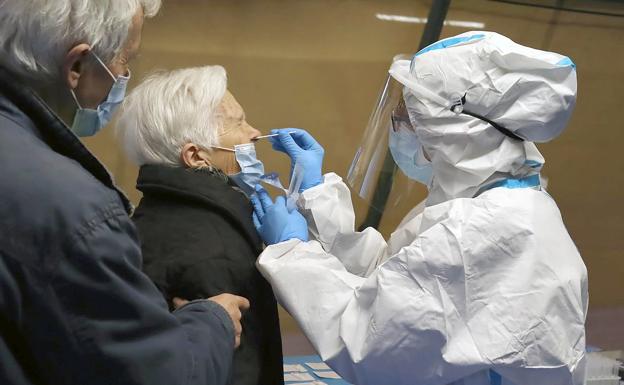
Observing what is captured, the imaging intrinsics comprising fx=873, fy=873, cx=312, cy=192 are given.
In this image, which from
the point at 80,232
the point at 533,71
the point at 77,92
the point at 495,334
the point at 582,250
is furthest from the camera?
Answer: the point at 582,250

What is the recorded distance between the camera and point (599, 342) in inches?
174

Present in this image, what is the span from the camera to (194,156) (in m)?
2.12

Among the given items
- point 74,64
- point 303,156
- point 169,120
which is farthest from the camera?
point 303,156

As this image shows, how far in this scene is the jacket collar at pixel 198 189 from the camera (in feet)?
6.55

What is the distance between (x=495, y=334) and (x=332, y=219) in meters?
0.56

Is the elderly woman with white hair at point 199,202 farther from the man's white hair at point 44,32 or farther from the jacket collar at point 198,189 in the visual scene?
the man's white hair at point 44,32

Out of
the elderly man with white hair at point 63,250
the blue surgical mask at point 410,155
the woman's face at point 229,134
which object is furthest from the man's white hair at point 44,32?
the blue surgical mask at point 410,155

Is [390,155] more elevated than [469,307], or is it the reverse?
[390,155]

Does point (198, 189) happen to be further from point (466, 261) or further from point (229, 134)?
point (466, 261)

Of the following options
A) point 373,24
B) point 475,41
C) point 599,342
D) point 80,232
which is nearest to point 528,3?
point 373,24

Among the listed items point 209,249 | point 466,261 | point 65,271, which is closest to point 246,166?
point 209,249

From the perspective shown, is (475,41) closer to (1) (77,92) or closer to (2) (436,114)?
(2) (436,114)

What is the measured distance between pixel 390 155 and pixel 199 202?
0.63 m

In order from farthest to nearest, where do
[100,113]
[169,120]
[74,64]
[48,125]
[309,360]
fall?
[309,360], [169,120], [100,113], [74,64], [48,125]
